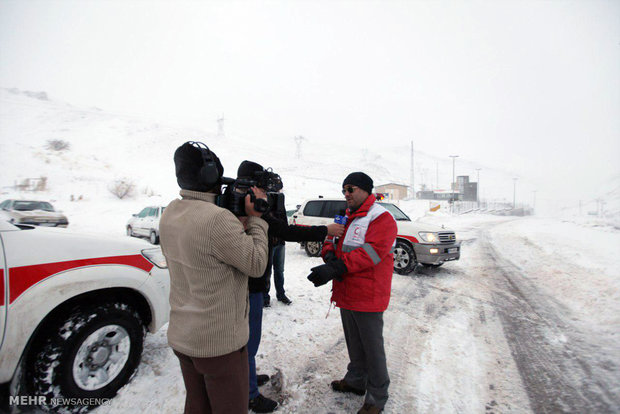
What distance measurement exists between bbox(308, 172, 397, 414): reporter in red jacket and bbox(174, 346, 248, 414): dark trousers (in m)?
0.85

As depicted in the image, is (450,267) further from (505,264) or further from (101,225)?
(101,225)

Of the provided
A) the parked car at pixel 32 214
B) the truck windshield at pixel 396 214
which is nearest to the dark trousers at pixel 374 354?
the truck windshield at pixel 396 214

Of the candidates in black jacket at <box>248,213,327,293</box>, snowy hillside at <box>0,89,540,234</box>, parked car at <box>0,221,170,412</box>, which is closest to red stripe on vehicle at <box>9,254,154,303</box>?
parked car at <box>0,221,170,412</box>

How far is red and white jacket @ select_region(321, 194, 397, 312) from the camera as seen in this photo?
2.29 meters

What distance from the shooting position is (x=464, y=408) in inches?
99.9

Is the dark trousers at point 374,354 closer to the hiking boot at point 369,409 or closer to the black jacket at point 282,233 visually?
the hiking boot at point 369,409

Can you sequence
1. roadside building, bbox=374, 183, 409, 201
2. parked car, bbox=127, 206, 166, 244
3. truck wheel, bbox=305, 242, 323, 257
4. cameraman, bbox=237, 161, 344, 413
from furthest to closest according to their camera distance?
1. roadside building, bbox=374, 183, 409, 201
2. parked car, bbox=127, 206, 166, 244
3. truck wheel, bbox=305, 242, 323, 257
4. cameraman, bbox=237, 161, 344, 413

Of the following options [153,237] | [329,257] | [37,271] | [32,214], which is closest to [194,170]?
[329,257]

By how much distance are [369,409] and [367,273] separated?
113 cm

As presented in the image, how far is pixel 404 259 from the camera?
7074 millimetres

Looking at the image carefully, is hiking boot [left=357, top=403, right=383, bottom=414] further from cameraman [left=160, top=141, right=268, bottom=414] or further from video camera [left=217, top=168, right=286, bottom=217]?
video camera [left=217, top=168, right=286, bottom=217]

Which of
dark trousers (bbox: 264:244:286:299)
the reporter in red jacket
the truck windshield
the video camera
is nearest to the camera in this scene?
the video camera

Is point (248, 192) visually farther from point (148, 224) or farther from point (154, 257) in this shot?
point (148, 224)

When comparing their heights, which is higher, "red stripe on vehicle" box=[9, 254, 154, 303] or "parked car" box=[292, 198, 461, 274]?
"red stripe on vehicle" box=[9, 254, 154, 303]
